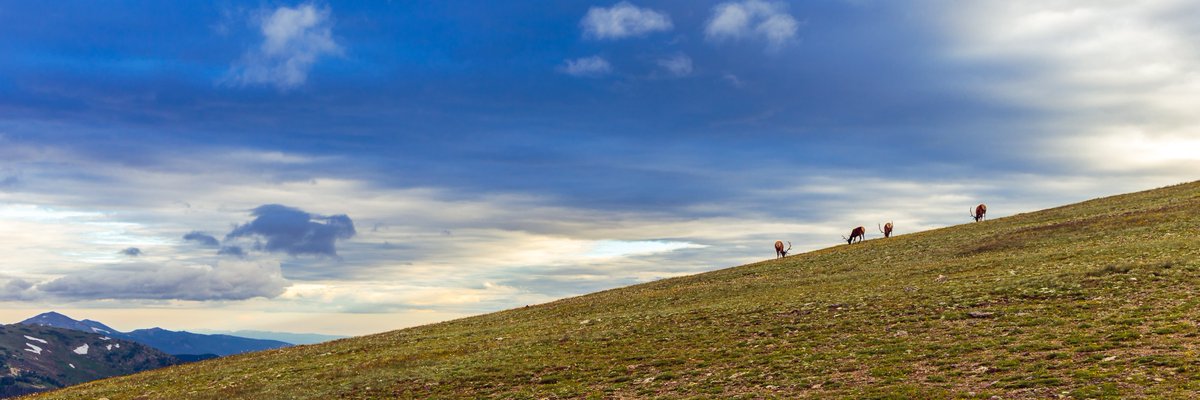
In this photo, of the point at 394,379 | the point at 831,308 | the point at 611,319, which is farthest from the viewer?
the point at 611,319

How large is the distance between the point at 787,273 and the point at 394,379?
40919mm

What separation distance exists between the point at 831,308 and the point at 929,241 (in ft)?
120

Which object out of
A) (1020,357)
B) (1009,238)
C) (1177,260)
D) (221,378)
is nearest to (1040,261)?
(1177,260)

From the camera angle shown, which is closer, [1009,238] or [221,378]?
[221,378]

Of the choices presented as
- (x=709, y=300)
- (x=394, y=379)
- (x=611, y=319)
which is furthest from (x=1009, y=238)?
(x=394, y=379)

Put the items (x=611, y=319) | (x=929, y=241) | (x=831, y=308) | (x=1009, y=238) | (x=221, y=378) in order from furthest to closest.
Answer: (x=929, y=241) → (x=1009, y=238) → (x=611, y=319) → (x=221, y=378) → (x=831, y=308)

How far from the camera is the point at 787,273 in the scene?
6631 cm

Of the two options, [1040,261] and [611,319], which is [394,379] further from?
[1040,261]

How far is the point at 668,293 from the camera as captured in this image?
2498 inches

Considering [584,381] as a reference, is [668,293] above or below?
above

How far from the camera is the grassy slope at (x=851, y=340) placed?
2419cm

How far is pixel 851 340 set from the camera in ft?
104

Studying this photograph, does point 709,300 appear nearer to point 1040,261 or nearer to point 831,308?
point 831,308

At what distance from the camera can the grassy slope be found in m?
24.2
